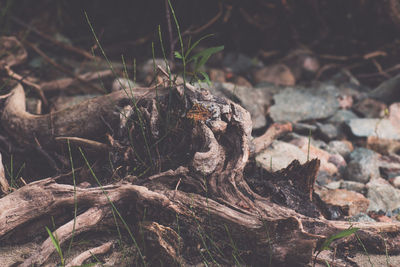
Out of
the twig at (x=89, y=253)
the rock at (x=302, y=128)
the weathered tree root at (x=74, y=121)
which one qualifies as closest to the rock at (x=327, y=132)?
the rock at (x=302, y=128)

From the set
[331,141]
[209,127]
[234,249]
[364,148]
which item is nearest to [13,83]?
[209,127]

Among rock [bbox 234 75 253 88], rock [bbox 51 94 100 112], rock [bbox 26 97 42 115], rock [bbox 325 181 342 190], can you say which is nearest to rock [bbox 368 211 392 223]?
rock [bbox 325 181 342 190]

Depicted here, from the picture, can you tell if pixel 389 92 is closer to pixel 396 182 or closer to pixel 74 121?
pixel 396 182

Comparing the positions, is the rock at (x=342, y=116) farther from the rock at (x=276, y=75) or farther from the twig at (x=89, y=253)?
the twig at (x=89, y=253)

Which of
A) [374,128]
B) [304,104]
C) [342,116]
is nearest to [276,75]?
[304,104]

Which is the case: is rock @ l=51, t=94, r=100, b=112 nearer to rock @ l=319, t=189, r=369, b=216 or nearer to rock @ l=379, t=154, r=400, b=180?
rock @ l=319, t=189, r=369, b=216

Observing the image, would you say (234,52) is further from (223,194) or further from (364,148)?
(223,194)
